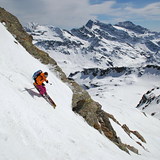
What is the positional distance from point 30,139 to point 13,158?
5.51ft

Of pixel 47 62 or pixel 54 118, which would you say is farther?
pixel 47 62

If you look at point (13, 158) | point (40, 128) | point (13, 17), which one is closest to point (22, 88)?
point (40, 128)

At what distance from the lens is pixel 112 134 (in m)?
22.5

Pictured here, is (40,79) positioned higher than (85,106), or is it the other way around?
(40,79)

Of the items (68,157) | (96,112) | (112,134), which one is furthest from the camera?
(96,112)

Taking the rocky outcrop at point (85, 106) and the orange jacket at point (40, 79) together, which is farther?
the rocky outcrop at point (85, 106)

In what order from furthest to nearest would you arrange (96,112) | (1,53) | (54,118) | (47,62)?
(47,62), (96,112), (1,53), (54,118)

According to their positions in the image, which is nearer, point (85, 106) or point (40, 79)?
point (40, 79)

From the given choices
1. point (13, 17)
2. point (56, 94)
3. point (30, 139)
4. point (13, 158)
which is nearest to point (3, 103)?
point (30, 139)

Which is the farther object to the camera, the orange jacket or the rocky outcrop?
the rocky outcrop

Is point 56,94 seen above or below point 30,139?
above

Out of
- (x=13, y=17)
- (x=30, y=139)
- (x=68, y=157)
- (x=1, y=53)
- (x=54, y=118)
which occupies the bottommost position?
(x=68, y=157)

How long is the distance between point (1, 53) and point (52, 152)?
12.9 m

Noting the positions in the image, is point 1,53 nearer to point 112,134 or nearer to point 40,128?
point 40,128
